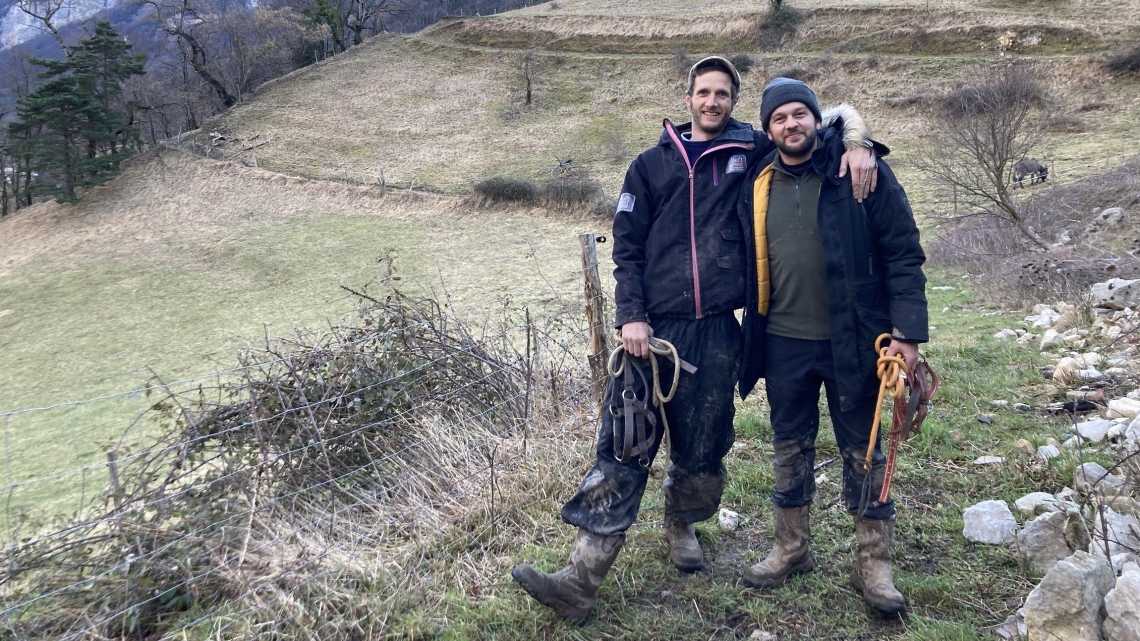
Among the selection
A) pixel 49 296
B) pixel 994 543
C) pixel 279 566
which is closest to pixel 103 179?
pixel 49 296

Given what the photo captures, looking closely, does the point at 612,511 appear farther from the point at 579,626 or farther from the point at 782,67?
the point at 782,67

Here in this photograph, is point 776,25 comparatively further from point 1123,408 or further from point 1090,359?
point 1123,408

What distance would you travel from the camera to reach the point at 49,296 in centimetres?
2114

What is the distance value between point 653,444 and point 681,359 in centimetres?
33

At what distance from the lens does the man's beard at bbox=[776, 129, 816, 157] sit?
243cm

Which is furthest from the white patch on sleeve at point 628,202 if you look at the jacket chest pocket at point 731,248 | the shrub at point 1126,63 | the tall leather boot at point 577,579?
the shrub at point 1126,63

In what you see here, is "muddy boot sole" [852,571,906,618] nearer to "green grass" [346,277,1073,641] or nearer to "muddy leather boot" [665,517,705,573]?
"green grass" [346,277,1073,641]

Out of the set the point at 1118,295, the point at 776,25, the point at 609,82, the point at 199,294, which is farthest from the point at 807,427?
the point at 776,25

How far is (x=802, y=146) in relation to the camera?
243 centimetres

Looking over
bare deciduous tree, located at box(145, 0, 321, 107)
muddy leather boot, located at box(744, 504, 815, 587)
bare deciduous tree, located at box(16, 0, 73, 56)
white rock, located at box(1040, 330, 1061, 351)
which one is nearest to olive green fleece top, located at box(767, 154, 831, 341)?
muddy leather boot, located at box(744, 504, 815, 587)

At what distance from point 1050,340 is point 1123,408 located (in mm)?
1974

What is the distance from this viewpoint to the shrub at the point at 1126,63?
23234mm

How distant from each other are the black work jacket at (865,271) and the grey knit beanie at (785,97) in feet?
0.50

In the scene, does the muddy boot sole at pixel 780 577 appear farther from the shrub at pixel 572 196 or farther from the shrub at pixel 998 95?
the shrub at pixel 572 196
